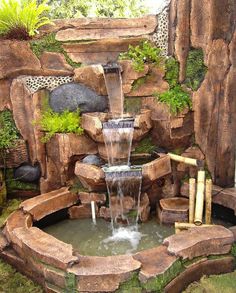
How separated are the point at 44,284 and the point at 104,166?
2627 mm

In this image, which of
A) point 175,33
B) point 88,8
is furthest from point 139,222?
point 88,8

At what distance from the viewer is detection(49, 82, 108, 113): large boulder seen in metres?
7.03

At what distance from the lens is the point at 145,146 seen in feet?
23.6

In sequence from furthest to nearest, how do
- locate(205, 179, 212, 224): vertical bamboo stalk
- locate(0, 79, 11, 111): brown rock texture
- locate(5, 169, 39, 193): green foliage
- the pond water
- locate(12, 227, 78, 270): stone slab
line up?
locate(5, 169, 39, 193): green foliage < locate(0, 79, 11, 111): brown rock texture < locate(205, 179, 212, 224): vertical bamboo stalk < the pond water < locate(12, 227, 78, 270): stone slab

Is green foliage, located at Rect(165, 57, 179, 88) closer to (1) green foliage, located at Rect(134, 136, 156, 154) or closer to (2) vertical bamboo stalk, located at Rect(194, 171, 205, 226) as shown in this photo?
(1) green foliage, located at Rect(134, 136, 156, 154)

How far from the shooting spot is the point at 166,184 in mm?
7008

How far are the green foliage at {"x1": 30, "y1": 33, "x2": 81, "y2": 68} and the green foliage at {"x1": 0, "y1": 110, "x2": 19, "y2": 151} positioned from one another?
61.2 inches

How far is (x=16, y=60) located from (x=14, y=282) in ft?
15.2

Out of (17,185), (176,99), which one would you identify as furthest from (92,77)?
(17,185)

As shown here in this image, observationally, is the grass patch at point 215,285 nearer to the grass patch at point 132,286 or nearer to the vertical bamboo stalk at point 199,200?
the grass patch at point 132,286

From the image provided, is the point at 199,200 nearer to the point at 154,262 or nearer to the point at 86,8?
the point at 154,262

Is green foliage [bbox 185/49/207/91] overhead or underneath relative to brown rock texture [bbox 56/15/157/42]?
underneath

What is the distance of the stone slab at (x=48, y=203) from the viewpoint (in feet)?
20.5

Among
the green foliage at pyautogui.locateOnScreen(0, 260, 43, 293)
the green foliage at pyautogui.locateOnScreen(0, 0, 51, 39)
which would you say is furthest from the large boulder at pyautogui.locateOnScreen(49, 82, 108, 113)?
the green foliage at pyautogui.locateOnScreen(0, 260, 43, 293)
